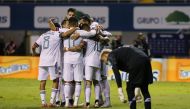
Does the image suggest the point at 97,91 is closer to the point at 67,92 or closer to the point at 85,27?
the point at 67,92

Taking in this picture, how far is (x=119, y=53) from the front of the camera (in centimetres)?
1276

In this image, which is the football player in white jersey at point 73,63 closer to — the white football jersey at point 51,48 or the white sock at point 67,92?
the white sock at point 67,92

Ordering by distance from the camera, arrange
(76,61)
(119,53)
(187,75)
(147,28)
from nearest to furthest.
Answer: (119,53) < (76,61) < (187,75) < (147,28)

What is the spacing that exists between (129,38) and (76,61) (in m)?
17.7

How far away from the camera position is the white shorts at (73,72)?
1505 centimetres

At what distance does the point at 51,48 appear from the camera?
15.4 metres

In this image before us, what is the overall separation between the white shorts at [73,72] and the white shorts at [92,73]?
0.52 ft

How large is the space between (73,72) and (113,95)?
443 centimetres

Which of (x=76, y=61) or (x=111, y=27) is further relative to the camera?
(x=111, y=27)

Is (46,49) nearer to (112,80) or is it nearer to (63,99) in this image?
(63,99)

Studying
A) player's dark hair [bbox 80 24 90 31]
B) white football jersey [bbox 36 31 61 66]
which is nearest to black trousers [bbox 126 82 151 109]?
player's dark hair [bbox 80 24 90 31]

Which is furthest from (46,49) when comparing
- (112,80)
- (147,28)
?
(147,28)

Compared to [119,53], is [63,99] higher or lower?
lower

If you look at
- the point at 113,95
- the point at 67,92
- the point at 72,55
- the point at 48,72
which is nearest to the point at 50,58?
the point at 48,72
